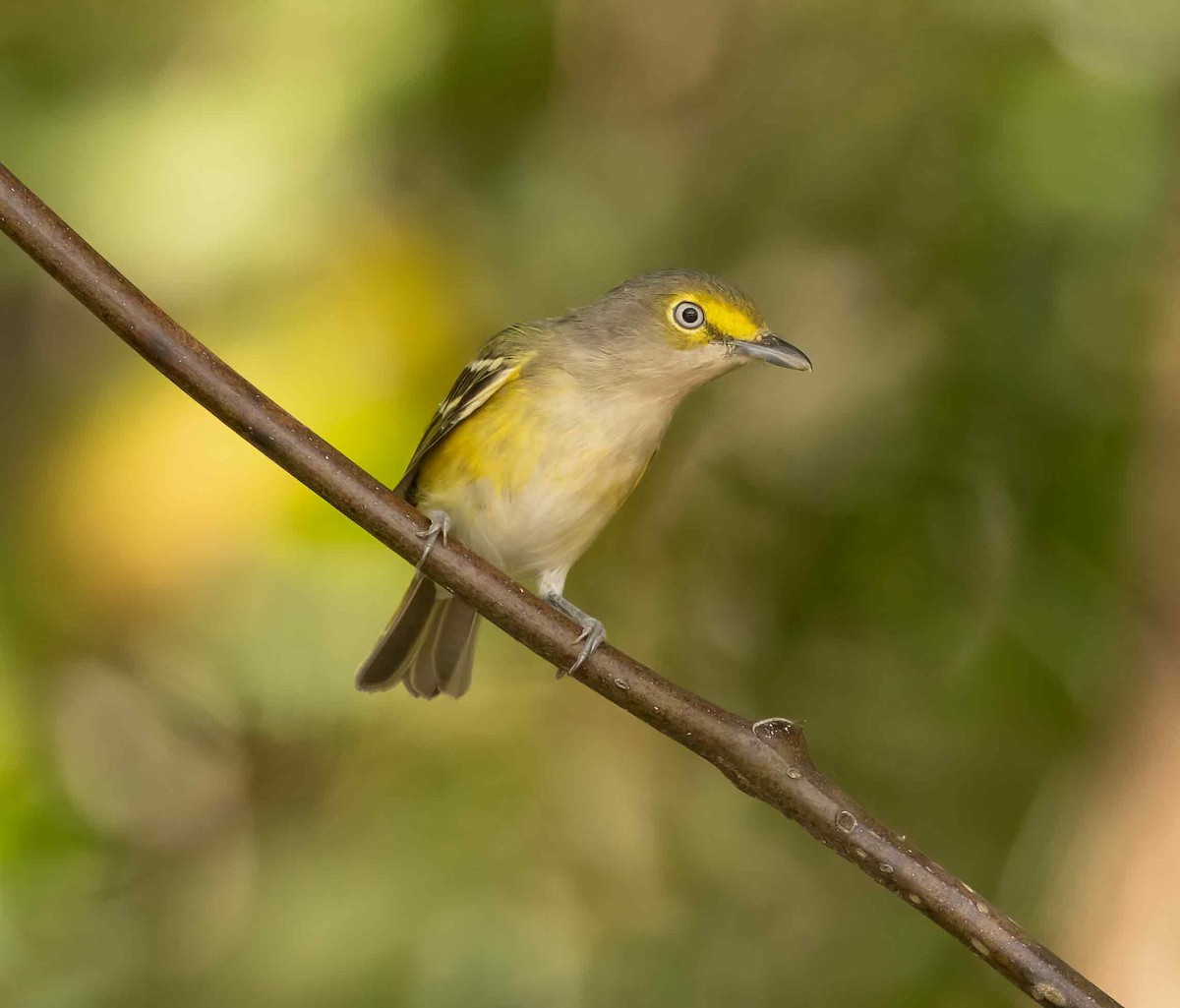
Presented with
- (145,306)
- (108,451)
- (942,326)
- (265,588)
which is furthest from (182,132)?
(942,326)

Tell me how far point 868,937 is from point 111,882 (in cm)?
227

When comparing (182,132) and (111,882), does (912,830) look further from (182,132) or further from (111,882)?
(182,132)

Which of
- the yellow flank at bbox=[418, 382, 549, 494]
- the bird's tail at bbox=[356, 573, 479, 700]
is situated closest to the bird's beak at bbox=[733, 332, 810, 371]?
the yellow flank at bbox=[418, 382, 549, 494]

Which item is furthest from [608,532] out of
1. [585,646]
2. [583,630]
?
[585,646]

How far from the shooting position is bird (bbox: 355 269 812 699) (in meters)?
3.72

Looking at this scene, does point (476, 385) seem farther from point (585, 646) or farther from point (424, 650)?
point (585, 646)

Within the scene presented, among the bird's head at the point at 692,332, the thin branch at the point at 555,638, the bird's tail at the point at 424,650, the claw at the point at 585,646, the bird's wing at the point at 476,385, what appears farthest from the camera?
the bird's tail at the point at 424,650


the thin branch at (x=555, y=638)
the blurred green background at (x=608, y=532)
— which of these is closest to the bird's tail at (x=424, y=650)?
the blurred green background at (x=608, y=532)

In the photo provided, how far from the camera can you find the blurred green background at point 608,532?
4047 mm

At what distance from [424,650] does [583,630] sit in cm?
118

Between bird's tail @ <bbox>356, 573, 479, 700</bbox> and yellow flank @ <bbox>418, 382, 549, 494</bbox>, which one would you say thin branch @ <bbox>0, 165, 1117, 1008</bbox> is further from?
bird's tail @ <bbox>356, 573, 479, 700</bbox>

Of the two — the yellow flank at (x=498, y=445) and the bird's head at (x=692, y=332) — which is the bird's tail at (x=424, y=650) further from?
the bird's head at (x=692, y=332)

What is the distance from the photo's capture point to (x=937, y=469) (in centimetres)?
436

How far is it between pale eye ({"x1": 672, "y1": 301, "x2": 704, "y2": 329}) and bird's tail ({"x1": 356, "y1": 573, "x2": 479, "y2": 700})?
100 centimetres
